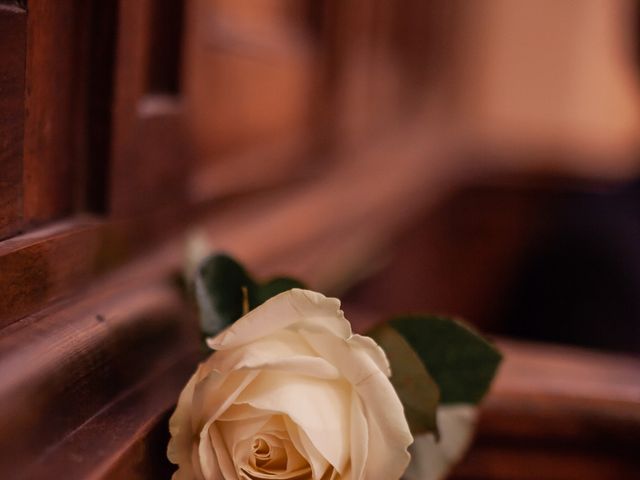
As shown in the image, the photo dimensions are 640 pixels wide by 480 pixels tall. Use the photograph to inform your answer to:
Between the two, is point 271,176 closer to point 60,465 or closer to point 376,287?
point 376,287

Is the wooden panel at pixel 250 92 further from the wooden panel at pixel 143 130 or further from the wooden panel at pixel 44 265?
the wooden panel at pixel 44 265

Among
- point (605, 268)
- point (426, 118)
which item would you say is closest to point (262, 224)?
point (605, 268)

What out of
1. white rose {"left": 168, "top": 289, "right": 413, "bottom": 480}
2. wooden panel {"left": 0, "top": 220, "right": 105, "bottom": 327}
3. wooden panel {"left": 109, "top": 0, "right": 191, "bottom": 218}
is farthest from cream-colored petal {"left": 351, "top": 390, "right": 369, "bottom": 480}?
wooden panel {"left": 109, "top": 0, "right": 191, "bottom": 218}

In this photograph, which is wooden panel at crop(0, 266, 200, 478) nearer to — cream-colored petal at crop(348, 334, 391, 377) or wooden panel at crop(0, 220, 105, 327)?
wooden panel at crop(0, 220, 105, 327)

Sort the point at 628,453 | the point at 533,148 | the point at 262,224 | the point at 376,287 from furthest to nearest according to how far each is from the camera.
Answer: the point at 533,148
the point at 376,287
the point at 262,224
the point at 628,453

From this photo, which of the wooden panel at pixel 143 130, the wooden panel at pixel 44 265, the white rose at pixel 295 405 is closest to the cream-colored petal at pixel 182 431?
the white rose at pixel 295 405

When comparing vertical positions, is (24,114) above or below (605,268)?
above
